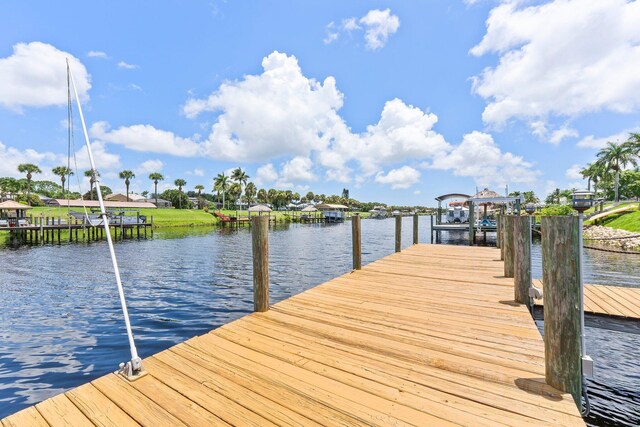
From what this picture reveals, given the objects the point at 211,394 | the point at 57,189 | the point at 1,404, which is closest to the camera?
the point at 211,394

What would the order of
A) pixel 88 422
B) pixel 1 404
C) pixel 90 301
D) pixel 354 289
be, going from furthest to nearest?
pixel 90 301 → pixel 354 289 → pixel 1 404 → pixel 88 422

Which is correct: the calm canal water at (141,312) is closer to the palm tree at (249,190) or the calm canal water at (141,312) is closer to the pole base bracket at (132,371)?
the pole base bracket at (132,371)

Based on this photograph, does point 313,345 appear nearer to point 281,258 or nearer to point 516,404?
point 516,404

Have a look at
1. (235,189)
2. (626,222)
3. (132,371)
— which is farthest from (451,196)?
(235,189)

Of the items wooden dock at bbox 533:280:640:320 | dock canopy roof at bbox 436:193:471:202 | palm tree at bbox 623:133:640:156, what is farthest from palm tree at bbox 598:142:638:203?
wooden dock at bbox 533:280:640:320

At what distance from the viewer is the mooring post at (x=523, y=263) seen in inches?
196

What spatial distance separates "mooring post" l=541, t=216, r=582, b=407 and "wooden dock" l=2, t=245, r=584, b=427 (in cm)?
16

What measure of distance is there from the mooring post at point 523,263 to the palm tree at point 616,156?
56.1 meters

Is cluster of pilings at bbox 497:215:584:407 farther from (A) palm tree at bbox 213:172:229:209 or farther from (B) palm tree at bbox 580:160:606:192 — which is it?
(A) palm tree at bbox 213:172:229:209

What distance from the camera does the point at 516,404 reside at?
2381 millimetres

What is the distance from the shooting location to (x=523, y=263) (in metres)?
5.03

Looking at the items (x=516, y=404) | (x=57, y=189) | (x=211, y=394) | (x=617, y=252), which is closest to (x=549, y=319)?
(x=516, y=404)

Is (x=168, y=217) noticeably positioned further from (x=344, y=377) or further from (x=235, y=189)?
(x=344, y=377)

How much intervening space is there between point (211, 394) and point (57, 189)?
14203 cm
